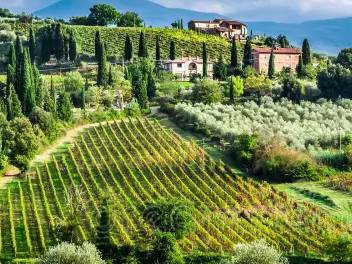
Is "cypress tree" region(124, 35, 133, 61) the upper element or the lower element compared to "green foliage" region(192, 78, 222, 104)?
upper

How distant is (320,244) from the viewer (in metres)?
36.7

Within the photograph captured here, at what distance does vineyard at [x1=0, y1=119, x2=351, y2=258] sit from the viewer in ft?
122

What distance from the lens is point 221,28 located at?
390 feet

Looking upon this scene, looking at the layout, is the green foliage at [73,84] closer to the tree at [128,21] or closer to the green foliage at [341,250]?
the green foliage at [341,250]

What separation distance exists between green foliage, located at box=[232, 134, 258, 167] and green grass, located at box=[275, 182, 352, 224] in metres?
4.07

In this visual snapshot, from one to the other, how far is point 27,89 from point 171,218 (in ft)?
99.3

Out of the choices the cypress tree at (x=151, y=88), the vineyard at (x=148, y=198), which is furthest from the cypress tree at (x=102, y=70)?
the vineyard at (x=148, y=198)

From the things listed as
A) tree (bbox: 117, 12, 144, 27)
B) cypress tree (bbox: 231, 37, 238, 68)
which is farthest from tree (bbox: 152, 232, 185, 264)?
tree (bbox: 117, 12, 144, 27)

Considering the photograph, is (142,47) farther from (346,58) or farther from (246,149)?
(246,149)

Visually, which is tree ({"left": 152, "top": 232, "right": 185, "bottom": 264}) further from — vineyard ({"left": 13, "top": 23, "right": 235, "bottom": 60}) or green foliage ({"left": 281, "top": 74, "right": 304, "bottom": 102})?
vineyard ({"left": 13, "top": 23, "right": 235, "bottom": 60})

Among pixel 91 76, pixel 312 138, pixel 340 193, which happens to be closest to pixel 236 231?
pixel 340 193

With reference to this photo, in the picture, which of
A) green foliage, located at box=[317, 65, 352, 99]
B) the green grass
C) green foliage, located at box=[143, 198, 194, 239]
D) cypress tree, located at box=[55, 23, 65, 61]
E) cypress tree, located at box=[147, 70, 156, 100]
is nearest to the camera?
→ green foliage, located at box=[143, 198, 194, 239]

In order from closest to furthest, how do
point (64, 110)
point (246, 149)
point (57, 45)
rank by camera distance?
point (246, 149)
point (64, 110)
point (57, 45)

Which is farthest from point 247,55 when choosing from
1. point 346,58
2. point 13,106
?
point 13,106
